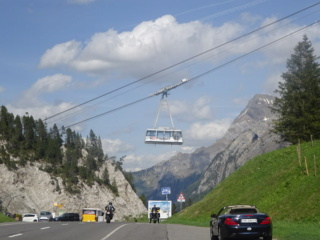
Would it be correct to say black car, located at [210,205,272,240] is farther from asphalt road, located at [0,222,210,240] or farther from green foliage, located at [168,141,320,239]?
green foliage, located at [168,141,320,239]

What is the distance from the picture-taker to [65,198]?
6004 inches

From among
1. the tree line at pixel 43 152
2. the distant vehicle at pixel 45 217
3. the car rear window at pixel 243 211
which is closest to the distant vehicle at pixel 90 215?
the distant vehicle at pixel 45 217

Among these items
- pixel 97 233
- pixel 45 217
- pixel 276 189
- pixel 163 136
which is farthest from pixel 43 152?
pixel 97 233

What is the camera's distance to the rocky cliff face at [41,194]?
135m

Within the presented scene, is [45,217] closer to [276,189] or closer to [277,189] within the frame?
[276,189]

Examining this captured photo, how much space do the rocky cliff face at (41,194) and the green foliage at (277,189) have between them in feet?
248

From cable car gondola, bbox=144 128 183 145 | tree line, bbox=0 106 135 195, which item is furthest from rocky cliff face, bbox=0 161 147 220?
cable car gondola, bbox=144 128 183 145

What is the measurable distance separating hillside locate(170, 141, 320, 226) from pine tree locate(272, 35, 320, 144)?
1257 cm

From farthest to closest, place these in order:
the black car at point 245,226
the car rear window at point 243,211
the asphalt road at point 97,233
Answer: the asphalt road at point 97,233, the car rear window at point 243,211, the black car at point 245,226

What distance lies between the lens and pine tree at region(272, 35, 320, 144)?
67.3m

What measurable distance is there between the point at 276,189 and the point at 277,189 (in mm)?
193

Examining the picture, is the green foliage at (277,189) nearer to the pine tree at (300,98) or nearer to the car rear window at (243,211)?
the car rear window at (243,211)

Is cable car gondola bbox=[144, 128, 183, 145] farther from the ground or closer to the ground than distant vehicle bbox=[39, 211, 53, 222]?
farther from the ground

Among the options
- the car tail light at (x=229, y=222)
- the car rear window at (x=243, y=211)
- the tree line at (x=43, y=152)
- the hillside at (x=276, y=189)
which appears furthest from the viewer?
the tree line at (x=43, y=152)
